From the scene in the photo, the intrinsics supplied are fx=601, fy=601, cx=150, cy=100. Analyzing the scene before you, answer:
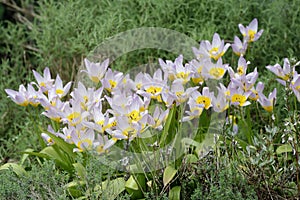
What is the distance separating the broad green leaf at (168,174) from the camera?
2.48 m

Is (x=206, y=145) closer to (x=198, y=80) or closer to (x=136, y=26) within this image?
(x=198, y=80)

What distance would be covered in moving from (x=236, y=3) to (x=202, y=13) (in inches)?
9.5

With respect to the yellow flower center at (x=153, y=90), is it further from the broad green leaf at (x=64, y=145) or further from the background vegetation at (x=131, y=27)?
the background vegetation at (x=131, y=27)

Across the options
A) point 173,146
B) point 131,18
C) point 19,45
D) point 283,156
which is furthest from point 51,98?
point 19,45

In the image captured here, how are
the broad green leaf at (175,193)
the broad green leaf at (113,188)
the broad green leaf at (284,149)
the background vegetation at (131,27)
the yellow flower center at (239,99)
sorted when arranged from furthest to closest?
the background vegetation at (131,27), the broad green leaf at (284,149), the yellow flower center at (239,99), the broad green leaf at (175,193), the broad green leaf at (113,188)

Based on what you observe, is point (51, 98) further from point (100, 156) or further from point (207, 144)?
point (207, 144)

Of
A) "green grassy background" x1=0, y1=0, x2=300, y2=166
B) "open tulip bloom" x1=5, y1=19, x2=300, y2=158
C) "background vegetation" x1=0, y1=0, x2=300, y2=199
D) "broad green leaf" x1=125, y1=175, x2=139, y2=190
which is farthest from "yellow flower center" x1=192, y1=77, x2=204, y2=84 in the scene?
"green grassy background" x1=0, y1=0, x2=300, y2=166

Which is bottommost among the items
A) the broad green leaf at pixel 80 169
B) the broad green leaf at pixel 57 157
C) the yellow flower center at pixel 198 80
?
the broad green leaf at pixel 80 169

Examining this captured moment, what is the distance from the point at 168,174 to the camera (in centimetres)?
251

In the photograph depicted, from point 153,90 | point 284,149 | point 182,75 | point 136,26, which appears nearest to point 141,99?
point 153,90

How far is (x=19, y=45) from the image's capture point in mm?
4531

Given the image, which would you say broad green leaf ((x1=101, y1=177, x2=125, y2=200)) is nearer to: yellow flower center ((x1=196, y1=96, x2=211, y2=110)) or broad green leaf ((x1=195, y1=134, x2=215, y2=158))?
broad green leaf ((x1=195, y1=134, x2=215, y2=158))

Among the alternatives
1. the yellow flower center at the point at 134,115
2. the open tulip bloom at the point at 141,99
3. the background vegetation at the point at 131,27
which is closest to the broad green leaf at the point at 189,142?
the open tulip bloom at the point at 141,99

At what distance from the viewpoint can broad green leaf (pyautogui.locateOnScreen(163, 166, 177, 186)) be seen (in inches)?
97.6
